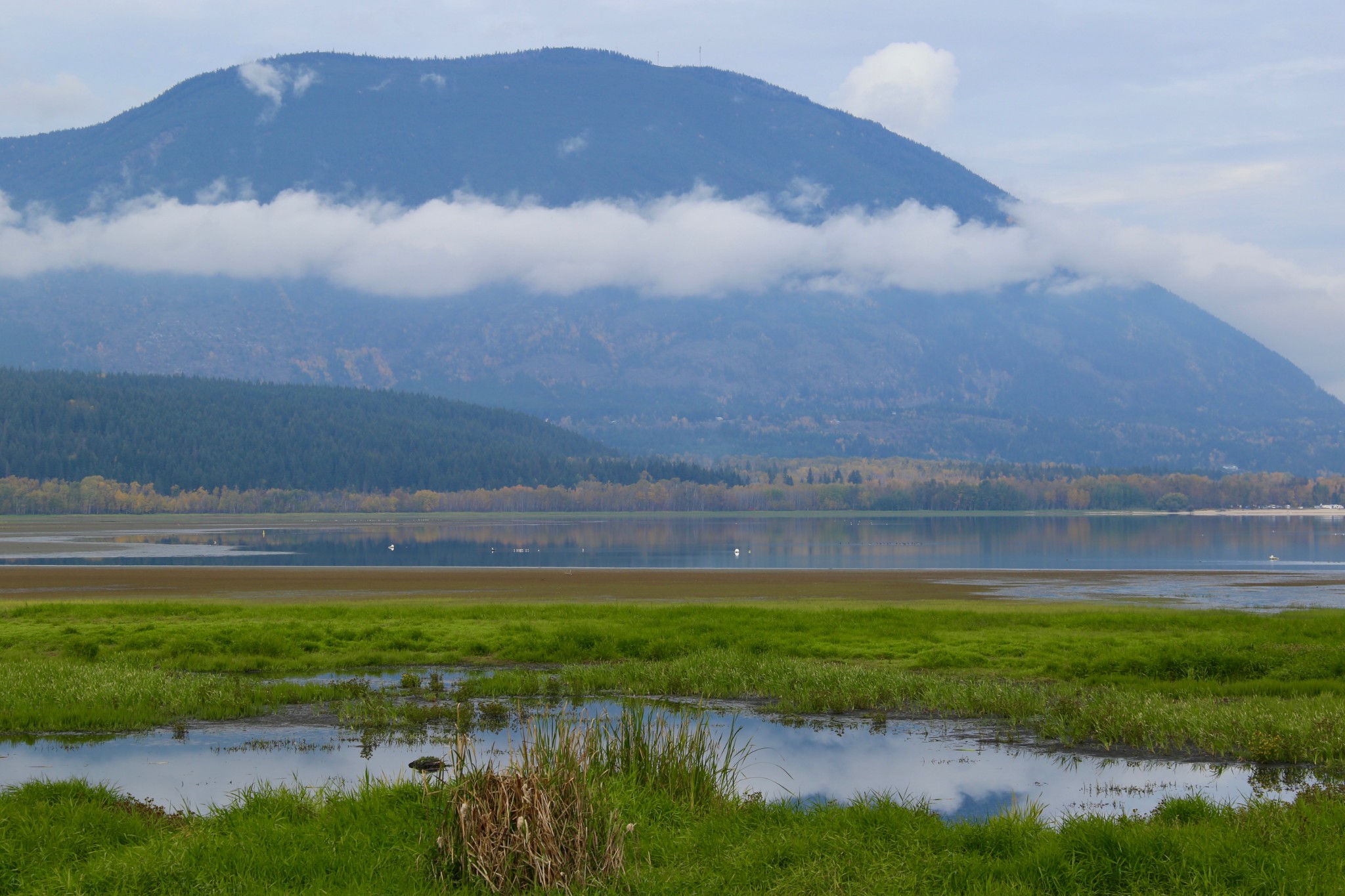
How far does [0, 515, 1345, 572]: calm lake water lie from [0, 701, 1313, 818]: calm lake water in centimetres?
6832

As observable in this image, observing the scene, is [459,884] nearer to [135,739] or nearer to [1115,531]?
[135,739]

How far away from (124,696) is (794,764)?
50.2 ft

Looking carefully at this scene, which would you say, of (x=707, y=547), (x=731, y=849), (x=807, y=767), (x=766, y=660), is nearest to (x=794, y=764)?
(x=807, y=767)

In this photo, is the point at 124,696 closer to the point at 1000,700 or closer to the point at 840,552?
the point at 1000,700

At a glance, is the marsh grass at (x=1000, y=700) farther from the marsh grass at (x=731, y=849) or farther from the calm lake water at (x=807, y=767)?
the marsh grass at (x=731, y=849)

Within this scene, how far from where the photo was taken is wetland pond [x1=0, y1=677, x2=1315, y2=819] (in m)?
19.6

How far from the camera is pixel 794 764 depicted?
22.2 metres

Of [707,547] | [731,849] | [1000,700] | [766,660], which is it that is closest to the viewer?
[731,849]

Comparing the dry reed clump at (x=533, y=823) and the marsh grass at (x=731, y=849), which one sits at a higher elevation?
the dry reed clump at (x=533, y=823)

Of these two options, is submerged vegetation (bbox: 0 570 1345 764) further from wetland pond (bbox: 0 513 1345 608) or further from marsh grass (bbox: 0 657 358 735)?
wetland pond (bbox: 0 513 1345 608)

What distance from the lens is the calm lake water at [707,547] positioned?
100625 mm

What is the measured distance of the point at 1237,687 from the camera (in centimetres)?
2927

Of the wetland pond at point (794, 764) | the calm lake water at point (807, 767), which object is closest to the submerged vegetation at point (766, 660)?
the wetland pond at point (794, 764)

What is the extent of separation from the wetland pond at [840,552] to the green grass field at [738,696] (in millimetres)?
18979
